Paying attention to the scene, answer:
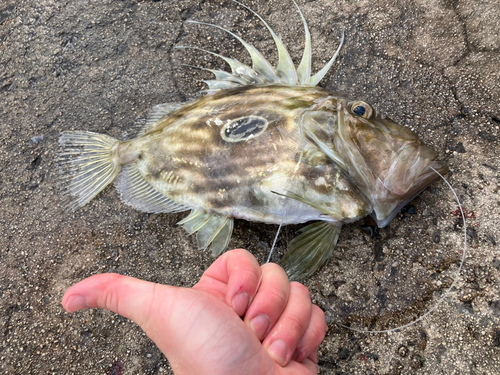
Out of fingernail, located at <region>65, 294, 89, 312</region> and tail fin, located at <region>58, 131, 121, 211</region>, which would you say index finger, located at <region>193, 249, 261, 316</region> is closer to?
fingernail, located at <region>65, 294, 89, 312</region>

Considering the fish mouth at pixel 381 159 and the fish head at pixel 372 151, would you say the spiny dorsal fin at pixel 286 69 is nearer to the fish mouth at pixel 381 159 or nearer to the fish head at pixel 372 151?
the fish head at pixel 372 151

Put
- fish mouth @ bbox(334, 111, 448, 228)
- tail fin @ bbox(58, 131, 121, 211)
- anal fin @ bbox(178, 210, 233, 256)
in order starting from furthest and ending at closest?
tail fin @ bbox(58, 131, 121, 211) → anal fin @ bbox(178, 210, 233, 256) → fish mouth @ bbox(334, 111, 448, 228)

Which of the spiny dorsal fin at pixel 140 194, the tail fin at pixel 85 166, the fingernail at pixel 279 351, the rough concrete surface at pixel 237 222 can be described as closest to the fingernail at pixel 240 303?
the fingernail at pixel 279 351

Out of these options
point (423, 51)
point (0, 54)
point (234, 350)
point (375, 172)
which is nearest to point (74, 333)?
point (234, 350)

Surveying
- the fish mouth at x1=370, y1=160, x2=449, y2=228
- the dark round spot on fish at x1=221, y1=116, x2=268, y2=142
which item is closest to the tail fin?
the dark round spot on fish at x1=221, y1=116, x2=268, y2=142

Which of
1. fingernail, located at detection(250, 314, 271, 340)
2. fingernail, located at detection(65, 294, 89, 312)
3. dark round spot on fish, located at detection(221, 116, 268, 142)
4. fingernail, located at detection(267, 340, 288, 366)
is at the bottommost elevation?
fingernail, located at detection(267, 340, 288, 366)

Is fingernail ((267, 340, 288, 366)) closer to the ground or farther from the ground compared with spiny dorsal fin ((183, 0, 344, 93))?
closer to the ground

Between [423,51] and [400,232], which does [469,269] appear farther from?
[423,51]

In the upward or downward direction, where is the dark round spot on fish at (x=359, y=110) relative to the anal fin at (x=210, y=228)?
upward
